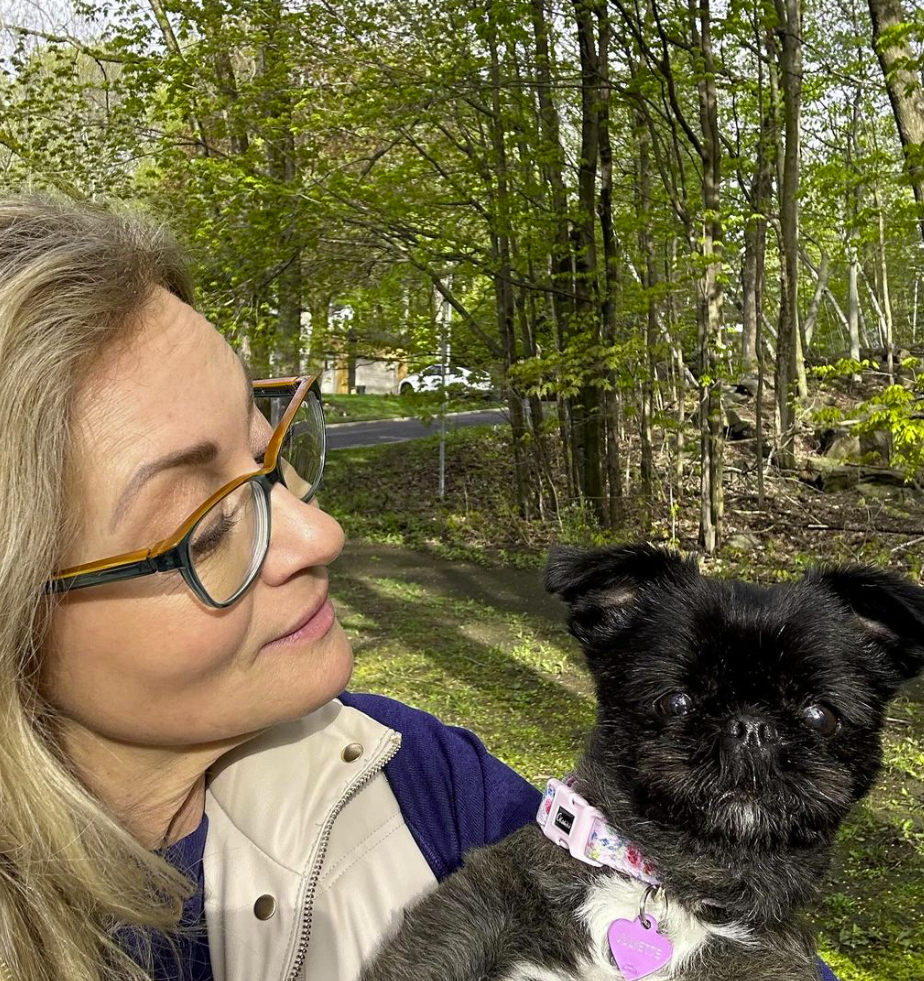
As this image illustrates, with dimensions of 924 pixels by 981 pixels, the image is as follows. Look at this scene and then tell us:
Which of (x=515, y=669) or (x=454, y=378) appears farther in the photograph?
(x=454, y=378)

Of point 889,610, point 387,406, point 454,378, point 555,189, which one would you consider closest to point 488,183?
point 555,189

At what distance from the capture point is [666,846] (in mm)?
2426

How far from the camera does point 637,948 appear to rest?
89.6 inches

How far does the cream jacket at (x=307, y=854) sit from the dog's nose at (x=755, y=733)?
0.87 m

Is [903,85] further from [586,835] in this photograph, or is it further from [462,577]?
[462,577]

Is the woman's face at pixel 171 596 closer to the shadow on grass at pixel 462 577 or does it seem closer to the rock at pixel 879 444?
the shadow on grass at pixel 462 577

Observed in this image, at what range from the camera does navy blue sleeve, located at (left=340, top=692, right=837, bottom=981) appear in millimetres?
2430

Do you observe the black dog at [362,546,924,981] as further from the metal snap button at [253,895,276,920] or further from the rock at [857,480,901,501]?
the rock at [857,480,901,501]

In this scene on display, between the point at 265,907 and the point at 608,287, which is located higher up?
the point at 608,287

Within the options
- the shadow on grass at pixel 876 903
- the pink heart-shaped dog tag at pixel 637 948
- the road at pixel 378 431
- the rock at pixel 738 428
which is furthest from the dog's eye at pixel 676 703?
the road at pixel 378 431

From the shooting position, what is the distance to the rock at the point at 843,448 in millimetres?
15070

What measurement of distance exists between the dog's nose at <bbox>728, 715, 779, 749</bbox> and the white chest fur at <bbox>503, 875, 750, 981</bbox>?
0.51 m

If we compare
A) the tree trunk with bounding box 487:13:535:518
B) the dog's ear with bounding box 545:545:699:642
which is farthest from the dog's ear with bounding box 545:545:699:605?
the tree trunk with bounding box 487:13:535:518

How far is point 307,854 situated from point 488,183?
11.6 meters
